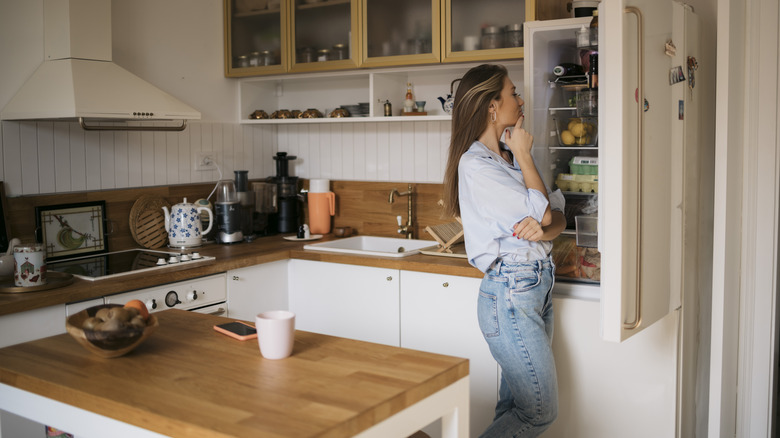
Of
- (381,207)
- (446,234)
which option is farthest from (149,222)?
(446,234)

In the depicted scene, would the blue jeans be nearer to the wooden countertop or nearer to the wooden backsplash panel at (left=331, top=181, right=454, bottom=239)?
the wooden countertop

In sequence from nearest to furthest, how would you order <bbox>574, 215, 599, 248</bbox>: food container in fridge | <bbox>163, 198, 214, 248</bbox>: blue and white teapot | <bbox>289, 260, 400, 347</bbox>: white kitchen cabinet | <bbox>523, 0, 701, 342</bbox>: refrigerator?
<bbox>523, 0, 701, 342</bbox>: refrigerator → <bbox>574, 215, 599, 248</bbox>: food container in fridge → <bbox>289, 260, 400, 347</bbox>: white kitchen cabinet → <bbox>163, 198, 214, 248</bbox>: blue and white teapot

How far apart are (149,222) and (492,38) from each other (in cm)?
174

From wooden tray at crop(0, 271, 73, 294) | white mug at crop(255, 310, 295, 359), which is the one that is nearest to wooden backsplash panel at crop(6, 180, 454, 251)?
wooden tray at crop(0, 271, 73, 294)

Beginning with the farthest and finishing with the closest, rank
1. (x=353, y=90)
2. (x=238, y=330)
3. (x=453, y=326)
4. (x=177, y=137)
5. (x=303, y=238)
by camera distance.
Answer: (x=353, y=90)
(x=303, y=238)
(x=177, y=137)
(x=453, y=326)
(x=238, y=330)

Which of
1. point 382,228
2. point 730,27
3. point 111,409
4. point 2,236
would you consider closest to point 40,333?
point 2,236

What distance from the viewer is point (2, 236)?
2.90 meters

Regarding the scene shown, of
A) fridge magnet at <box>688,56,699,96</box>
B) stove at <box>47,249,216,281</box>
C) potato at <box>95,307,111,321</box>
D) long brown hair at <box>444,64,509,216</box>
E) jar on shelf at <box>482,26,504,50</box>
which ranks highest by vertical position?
jar on shelf at <box>482,26,504,50</box>

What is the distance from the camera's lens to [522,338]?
243cm

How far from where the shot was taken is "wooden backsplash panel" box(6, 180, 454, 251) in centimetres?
304

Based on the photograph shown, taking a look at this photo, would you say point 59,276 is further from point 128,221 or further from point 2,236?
point 128,221

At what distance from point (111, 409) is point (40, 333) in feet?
4.03

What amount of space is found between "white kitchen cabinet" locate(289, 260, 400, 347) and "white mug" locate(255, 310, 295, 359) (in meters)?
1.46

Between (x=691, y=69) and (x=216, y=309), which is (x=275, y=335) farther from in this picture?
(x=691, y=69)
